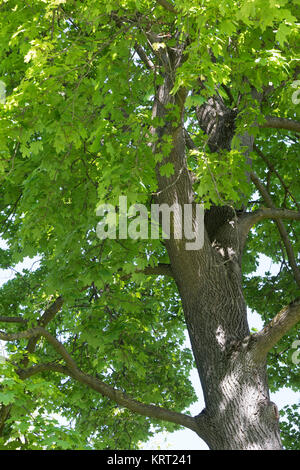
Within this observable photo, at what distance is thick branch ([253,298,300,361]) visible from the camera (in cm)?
590

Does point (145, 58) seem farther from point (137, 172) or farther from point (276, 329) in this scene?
point (276, 329)

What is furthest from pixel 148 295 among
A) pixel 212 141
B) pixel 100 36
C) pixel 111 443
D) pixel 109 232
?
pixel 100 36

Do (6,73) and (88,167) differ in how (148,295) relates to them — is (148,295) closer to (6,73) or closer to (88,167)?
(88,167)

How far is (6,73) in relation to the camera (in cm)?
742

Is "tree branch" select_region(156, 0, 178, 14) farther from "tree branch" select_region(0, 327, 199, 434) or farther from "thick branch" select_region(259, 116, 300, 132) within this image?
"tree branch" select_region(0, 327, 199, 434)

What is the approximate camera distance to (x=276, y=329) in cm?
596

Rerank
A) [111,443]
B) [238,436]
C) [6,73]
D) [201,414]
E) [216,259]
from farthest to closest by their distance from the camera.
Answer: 1. [111,443]
2. [6,73]
3. [216,259]
4. [201,414]
5. [238,436]

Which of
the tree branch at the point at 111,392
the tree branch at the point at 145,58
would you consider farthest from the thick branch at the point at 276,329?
the tree branch at the point at 145,58

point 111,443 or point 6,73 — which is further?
point 111,443

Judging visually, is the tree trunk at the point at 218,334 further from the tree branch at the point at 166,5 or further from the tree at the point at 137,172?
the tree branch at the point at 166,5

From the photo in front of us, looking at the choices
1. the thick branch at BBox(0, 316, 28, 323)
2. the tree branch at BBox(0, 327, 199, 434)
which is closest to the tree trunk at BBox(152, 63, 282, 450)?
the tree branch at BBox(0, 327, 199, 434)

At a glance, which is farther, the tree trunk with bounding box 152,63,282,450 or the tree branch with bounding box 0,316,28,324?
the tree branch with bounding box 0,316,28,324

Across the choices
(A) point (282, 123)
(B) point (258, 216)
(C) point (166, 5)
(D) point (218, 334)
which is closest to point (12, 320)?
(D) point (218, 334)

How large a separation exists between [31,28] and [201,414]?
14.7 feet
